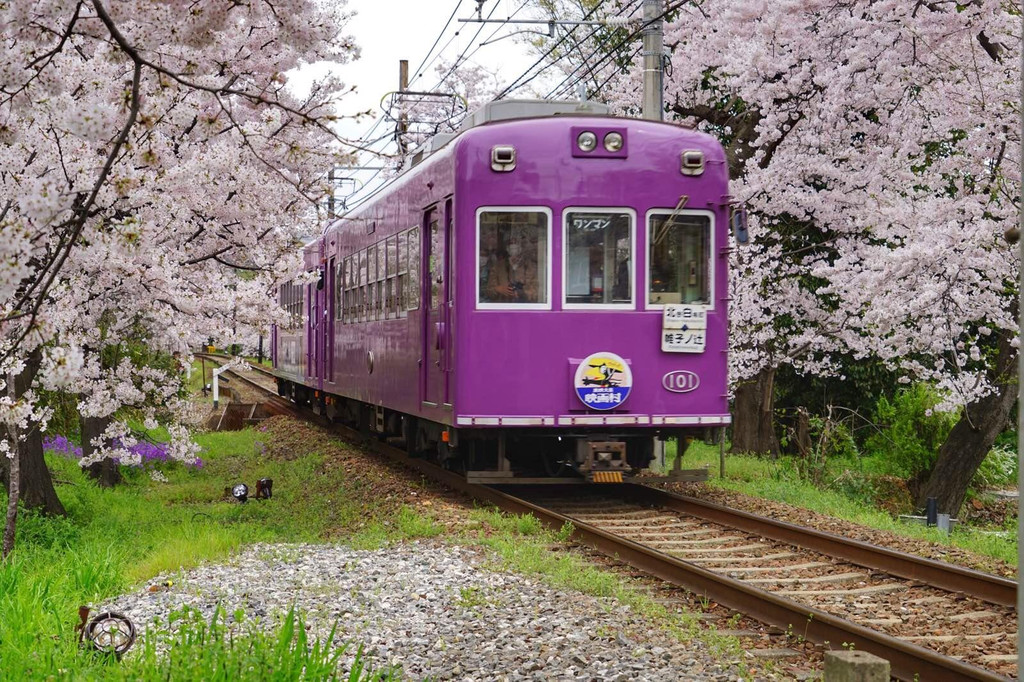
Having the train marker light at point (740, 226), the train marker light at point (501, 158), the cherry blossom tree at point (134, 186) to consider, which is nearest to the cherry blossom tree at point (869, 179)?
the train marker light at point (740, 226)

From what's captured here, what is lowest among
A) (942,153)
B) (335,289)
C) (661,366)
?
(661,366)

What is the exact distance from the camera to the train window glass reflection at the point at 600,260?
33.7 ft

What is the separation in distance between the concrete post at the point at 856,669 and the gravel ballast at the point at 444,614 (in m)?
0.99

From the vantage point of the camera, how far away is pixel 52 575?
25.6 feet

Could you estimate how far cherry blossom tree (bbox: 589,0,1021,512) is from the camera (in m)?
13.1

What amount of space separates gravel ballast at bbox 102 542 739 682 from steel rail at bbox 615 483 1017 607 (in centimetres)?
213

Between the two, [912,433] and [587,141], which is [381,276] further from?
[912,433]

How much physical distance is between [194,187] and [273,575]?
172 inches

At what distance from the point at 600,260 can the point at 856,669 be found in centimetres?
625

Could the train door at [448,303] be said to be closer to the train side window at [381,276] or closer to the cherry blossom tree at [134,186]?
the cherry blossom tree at [134,186]

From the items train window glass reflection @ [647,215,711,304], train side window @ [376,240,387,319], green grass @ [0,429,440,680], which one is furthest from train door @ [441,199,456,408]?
train side window @ [376,240,387,319]

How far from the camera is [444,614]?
654 cm

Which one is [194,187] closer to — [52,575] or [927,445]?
[52,575]

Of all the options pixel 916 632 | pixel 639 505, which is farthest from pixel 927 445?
pixel 916 632
